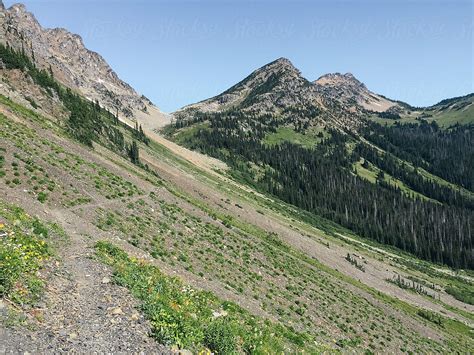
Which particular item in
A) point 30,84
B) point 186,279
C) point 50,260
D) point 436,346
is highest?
point 30,84

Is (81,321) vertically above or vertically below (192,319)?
below

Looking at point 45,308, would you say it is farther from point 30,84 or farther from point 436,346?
point 30,84

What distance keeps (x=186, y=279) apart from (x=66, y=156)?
2446 cm

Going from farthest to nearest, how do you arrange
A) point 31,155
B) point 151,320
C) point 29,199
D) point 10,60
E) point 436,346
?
1. point 10,60
2. point 436,346
3. point 31,155
4. point 29,199
5. point 151,320

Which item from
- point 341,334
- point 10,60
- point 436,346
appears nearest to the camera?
point 341,334

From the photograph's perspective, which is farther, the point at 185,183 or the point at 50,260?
the point at 185,183

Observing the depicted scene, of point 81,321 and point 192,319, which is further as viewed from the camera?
point 192,319

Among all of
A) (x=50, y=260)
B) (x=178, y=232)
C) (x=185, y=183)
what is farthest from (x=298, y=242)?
(x=50, y=260)

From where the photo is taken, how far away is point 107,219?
1156 inches

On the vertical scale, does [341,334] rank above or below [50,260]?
below

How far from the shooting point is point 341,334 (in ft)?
95.8

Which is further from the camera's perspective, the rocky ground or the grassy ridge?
the grassy ridge

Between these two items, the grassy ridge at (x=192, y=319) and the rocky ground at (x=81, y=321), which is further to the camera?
the grassy ridge at (x=192, y=319)

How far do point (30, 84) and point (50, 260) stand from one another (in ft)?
→ 240
